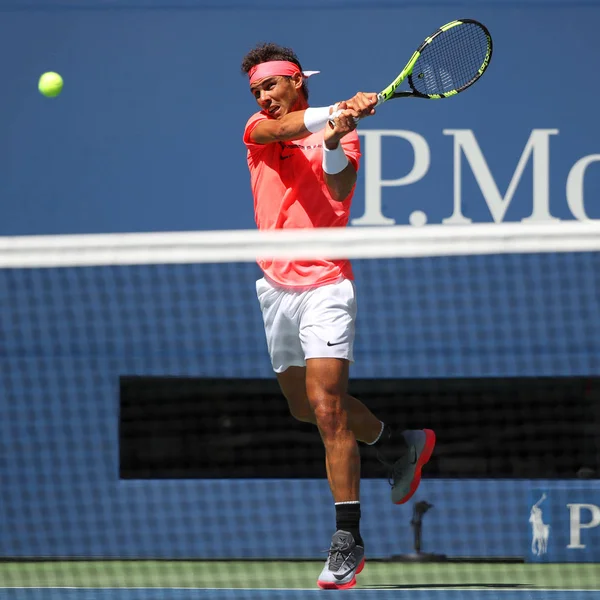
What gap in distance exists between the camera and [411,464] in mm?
5277

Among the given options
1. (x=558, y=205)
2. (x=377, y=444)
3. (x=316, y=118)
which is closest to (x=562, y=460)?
(x=558, y=205)

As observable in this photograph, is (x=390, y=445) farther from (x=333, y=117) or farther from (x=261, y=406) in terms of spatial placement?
(x=261, y=406)

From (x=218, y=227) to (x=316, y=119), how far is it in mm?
2098

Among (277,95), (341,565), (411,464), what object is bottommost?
(341,565)

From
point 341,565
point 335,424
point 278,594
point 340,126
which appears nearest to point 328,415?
point 335,424

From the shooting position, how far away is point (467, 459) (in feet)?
21.9

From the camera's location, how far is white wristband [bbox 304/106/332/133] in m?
4.70

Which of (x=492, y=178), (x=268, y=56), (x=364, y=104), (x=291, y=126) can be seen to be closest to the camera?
(x=364, y=104)

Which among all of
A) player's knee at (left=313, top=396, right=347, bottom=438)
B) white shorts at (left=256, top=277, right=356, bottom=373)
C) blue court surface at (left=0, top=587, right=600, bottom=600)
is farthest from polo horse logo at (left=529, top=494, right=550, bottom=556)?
player's knee at (left=313, top=396, right=347, bottom=438)

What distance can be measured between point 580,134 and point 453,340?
1148mm

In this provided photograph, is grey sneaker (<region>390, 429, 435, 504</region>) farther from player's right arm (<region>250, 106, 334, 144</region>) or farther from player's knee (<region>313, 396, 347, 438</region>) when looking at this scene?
player's right arm (<region>250, 106, 334, 144</region>)

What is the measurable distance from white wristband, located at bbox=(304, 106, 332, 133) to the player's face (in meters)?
0.36

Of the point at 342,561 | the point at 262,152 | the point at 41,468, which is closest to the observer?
the point at 342,561

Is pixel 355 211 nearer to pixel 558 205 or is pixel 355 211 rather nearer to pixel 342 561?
pixel 558 205
